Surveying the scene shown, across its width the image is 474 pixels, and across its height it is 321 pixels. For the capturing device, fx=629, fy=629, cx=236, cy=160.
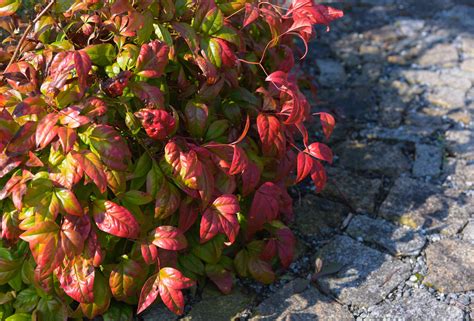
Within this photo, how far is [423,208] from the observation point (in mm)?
2758

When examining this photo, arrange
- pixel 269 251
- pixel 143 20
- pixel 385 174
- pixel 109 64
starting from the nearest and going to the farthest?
pixel 143 20 → pixel 109 64 → pixel 269 251 → pixel 385 174

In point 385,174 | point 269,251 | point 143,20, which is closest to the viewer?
point 143,20

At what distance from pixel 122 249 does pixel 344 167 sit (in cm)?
132

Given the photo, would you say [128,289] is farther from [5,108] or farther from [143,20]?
[143,20]

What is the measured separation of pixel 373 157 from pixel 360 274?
34.3 inches

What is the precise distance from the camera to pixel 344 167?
3.07 m

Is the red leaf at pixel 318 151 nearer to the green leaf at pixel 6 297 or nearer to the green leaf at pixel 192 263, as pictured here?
the green leaf at pixel 192 263

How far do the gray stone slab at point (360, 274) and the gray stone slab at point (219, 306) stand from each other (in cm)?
31

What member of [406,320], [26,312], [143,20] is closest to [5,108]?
[143,20]

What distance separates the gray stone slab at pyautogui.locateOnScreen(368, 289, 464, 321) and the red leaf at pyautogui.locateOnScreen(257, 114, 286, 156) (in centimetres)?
68

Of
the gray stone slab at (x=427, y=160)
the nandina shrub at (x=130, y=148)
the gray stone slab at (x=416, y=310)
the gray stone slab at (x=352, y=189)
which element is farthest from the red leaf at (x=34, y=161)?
the gray stone slab at (x=427, y=160)

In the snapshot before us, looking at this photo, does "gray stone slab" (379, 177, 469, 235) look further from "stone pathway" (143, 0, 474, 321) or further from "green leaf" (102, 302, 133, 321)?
"green leaf" (102, 302, 133, 321)

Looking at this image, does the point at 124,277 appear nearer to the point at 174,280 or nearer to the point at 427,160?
the point at 174,280

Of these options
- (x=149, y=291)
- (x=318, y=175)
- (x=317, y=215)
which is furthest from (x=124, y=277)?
(x=317, y=215)
